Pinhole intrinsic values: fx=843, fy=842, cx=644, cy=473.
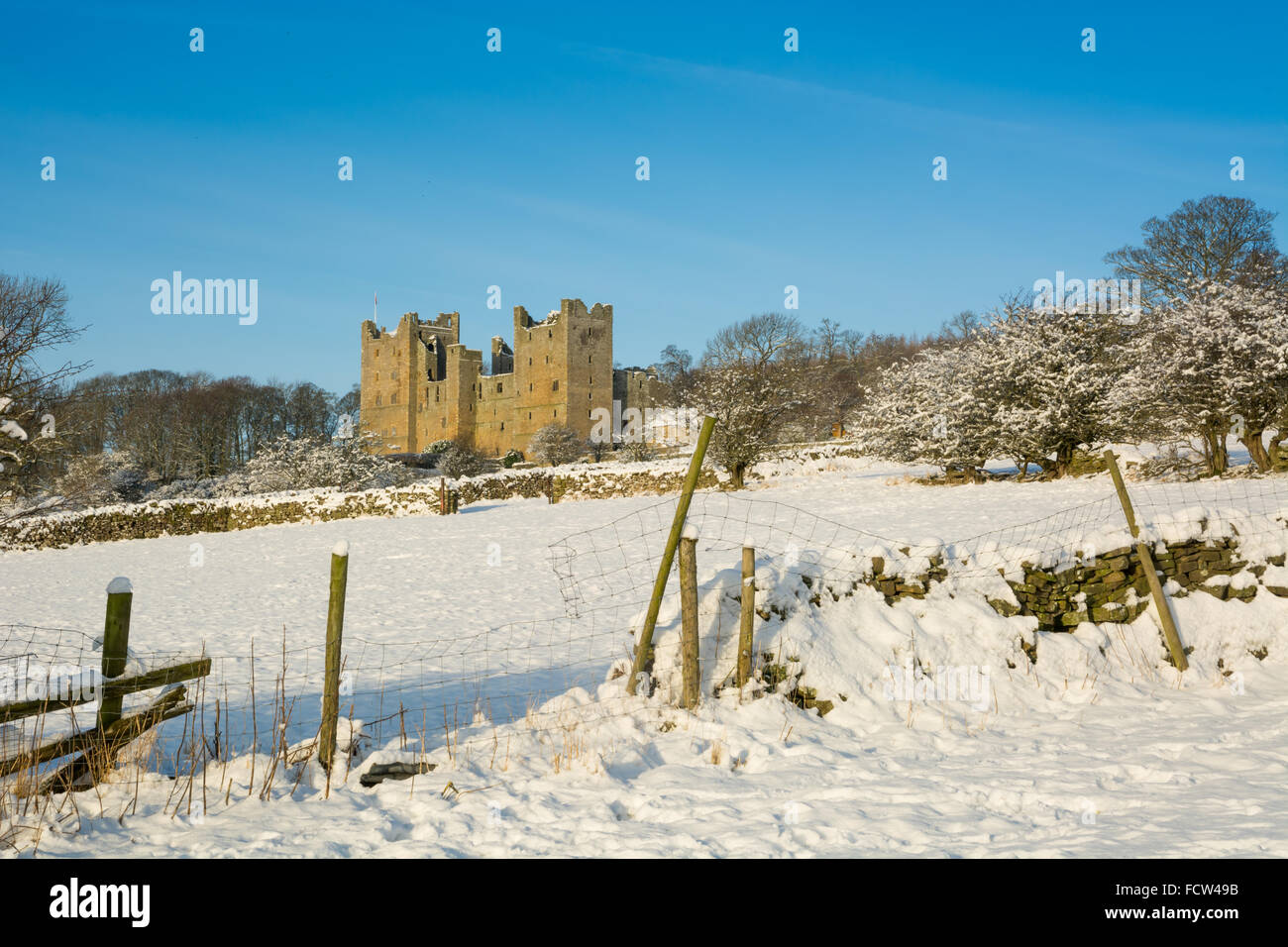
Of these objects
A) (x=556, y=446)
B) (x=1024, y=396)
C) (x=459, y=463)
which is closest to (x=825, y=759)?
(x=1024, y=396)

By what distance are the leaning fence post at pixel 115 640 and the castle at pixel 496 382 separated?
65.6m

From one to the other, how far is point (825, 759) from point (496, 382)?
76.1 m

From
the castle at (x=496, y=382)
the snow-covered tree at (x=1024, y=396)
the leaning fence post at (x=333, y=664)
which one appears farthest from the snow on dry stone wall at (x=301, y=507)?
the castle at (x=496, y=382)

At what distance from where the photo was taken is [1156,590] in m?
7.95

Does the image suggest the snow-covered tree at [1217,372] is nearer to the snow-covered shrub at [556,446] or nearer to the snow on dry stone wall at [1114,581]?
the snow on dry stone wall at [1114,581]

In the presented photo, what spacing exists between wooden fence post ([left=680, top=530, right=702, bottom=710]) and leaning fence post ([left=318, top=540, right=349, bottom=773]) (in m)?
2.46

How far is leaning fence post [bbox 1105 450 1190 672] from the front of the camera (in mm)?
7824

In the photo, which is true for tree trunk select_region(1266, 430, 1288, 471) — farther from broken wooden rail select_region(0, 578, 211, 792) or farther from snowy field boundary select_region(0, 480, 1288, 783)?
broken wooden rail select_region(0, 578, 211, 792)

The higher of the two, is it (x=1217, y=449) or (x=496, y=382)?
(x=496, y=382)

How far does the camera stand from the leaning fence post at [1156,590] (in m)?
7.82

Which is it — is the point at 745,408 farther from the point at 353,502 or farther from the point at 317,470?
the point at 317,470

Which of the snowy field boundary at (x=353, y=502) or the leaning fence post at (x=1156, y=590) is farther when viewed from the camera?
the snowy field boundary at (x=353, y=502)
